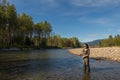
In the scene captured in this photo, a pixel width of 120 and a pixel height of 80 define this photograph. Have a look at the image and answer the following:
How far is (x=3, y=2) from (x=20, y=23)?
16471 mm

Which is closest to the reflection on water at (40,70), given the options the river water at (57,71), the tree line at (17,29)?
the river water at (57,71)

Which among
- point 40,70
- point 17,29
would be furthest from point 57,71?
point 17,29

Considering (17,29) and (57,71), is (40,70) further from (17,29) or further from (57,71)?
(17,29)

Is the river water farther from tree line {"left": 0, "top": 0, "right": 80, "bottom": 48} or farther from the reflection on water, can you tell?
tree line {"left": 0, "top": 0, "right": 80, "bottom": 48}

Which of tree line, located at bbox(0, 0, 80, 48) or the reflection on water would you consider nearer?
the reflection on water

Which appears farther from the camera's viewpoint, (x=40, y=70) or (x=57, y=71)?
(x=40, y=70)

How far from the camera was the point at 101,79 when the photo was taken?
44.2 feet

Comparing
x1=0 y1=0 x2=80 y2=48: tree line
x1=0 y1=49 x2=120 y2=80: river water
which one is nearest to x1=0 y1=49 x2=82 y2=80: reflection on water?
x1=0 y1=49 x2=120 y2=80: river water

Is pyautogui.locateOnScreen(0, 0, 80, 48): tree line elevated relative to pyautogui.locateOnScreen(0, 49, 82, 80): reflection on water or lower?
elevated

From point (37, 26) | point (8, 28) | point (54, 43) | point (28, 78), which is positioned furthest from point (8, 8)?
point (54, 43)

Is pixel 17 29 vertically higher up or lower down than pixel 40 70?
higher up

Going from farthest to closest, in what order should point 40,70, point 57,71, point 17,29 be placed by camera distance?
point 17,29 < point 40,70 < point 57,71

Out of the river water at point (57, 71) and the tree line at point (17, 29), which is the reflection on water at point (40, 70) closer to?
the river water at point (57, 71)

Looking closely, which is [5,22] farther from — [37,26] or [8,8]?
[37,26]
